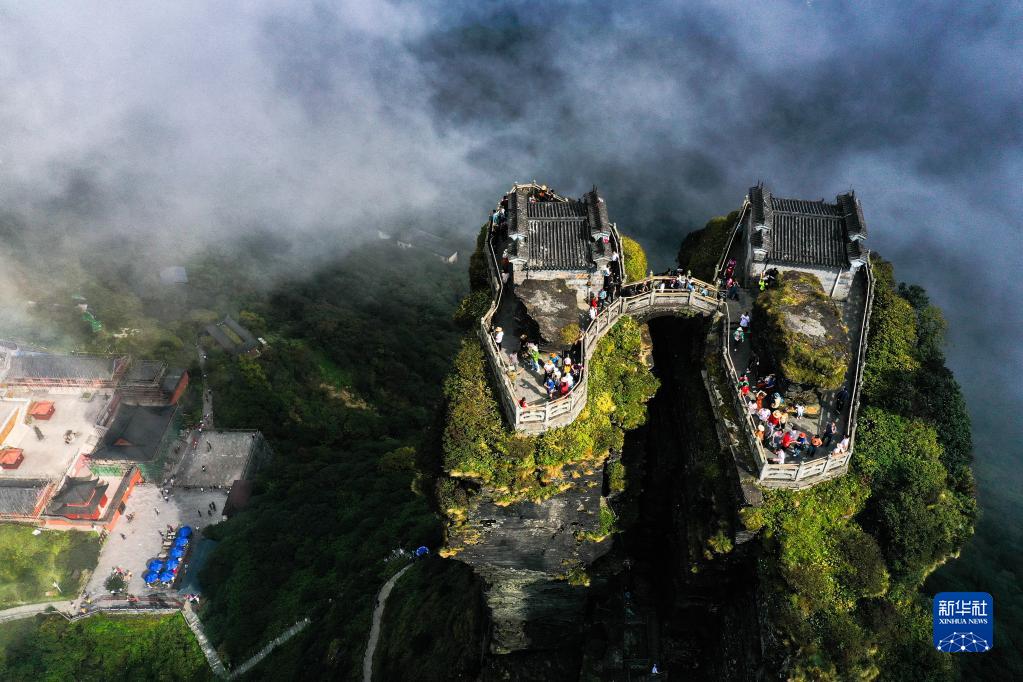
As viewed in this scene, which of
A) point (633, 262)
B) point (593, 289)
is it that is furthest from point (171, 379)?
point (593, 289)

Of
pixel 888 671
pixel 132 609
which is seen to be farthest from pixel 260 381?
pixel 888 671

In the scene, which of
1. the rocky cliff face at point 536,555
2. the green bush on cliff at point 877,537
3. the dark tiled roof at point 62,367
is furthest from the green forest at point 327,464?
the green bush on cliff at point 877,537

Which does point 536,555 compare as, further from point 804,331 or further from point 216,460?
→ point 216,460

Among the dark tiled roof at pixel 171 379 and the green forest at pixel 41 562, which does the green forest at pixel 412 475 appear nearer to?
the green forest at pixel 41 562

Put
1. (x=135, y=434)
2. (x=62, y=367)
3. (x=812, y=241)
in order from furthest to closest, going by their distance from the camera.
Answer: (x=62, y=367), (x=135, y=434), (x=812, y=241)

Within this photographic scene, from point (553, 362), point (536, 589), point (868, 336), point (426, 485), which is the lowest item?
point (536, 589)

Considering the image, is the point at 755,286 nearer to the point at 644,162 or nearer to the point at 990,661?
the point at 990,661
